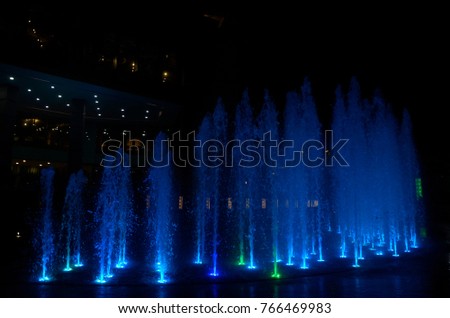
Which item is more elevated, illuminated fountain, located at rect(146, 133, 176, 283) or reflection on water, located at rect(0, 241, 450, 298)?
illuminated fountain, located at rect(146, 133, 176, 283)

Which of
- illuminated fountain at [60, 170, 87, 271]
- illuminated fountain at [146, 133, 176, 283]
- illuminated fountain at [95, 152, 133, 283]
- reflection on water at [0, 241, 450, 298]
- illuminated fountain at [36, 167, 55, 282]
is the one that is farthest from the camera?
illuminated fountain at [95, 152, 133, 283]

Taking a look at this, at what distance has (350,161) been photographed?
17219mm

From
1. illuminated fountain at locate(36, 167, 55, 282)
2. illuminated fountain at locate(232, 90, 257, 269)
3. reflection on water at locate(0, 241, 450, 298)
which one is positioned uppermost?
illuminated fountain at locate(232, 90, 257, 269)

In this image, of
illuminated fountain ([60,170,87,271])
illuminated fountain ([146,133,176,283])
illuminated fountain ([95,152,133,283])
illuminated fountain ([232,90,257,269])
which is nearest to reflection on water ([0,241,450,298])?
illuminated fountain ([146,133,176,283])

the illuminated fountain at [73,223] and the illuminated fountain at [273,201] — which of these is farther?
the illuminated fountain at [273,201]

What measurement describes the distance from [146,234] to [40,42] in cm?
1219

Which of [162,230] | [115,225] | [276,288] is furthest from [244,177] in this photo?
[276,288]

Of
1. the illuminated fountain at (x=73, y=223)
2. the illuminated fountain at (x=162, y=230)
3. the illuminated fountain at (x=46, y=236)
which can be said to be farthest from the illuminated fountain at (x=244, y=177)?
the illuminated fountain at (x=46, y=236)

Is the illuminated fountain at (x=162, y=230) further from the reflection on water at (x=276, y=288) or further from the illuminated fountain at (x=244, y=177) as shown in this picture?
the illuminated fountain at (x=244, y=177)

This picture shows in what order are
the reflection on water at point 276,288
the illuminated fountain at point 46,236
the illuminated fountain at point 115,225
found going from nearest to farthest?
the reflection on water at point 276,288 → the illuminated fountain at point 46,236 → the illuminated fountain at point 115,225

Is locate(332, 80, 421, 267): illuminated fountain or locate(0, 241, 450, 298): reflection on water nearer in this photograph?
locate(0, 241, 450, 298): reflection on water

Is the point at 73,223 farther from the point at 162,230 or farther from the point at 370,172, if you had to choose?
the point at 370,172

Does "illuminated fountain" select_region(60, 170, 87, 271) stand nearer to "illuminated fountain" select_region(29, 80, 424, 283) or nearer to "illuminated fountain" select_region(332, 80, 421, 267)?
"illuminated fountain" select_region(29, 80, 424, 283)
